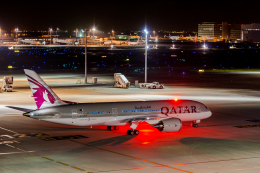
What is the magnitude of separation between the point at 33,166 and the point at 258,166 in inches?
692

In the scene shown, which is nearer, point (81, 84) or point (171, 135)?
point (171, 135)

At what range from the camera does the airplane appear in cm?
3997

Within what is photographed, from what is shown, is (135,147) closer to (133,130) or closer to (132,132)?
(132,132)

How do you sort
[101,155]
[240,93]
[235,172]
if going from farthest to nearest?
[240,93], [101,155], [235,172]

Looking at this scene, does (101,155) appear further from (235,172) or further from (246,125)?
(246,125)

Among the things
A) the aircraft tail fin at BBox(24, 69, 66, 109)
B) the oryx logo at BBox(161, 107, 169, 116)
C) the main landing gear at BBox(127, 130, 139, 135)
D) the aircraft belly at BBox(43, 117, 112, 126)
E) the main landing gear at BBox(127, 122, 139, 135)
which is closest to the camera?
the aircraft belly at BBox(43, 117, 112, 126)

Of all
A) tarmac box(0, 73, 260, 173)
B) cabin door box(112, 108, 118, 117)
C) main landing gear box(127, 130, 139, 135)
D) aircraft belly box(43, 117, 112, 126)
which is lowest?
tarmac box(0, 73, 260, 173)

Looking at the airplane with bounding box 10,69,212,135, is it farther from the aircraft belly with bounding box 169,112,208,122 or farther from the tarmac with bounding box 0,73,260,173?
the tarmac with bounding box 0,73,260,173

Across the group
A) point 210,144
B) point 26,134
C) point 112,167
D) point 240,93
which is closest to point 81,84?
point 240,93

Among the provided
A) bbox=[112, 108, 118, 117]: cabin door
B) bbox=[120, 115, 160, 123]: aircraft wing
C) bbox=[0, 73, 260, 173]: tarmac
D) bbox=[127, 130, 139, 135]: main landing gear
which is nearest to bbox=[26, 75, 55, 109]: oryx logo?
bbox=[0, 73, 260, 173]: tarmac

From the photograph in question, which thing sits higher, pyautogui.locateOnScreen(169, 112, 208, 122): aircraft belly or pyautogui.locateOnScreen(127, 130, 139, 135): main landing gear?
pyautogui.locateOnScreen(169, 112, 208, 122): aircraft belly

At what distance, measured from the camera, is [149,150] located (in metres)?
36.7

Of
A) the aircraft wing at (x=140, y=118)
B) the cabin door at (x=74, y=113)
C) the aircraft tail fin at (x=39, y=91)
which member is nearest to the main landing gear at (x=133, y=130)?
the aircraft wing at (x=140, y=118)

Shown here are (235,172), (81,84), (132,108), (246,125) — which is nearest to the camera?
(235,172)
